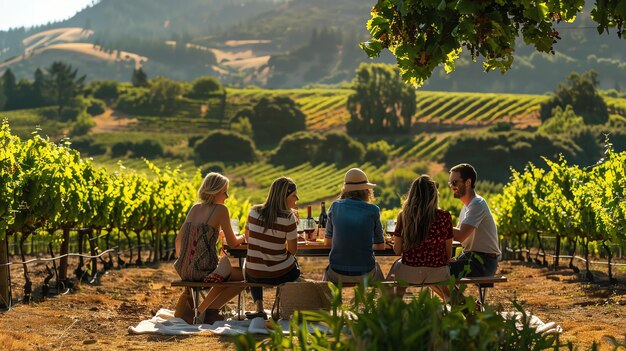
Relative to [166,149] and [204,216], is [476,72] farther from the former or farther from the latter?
[204,216]

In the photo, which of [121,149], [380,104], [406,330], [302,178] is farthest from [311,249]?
[380,104]

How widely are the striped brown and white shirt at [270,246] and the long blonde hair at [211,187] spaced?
1.02 ft

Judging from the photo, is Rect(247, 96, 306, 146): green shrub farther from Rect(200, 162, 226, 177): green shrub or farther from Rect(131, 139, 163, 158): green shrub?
Rect(131, 139, 163, 158): green shrub

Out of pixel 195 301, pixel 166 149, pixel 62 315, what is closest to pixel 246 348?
pixel 195 301

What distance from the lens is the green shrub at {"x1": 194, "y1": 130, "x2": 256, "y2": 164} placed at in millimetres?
97812

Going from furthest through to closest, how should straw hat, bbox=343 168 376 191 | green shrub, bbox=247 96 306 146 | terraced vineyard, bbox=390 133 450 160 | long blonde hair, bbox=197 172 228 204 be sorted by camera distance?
1. green shrub, bbox=247 96 306 146
2. terraced vineyard, bbox=390 133 450 160
3. long blonde hair, bbox=197 172 228 204
4. straw hat, bbox=343 168 376 191

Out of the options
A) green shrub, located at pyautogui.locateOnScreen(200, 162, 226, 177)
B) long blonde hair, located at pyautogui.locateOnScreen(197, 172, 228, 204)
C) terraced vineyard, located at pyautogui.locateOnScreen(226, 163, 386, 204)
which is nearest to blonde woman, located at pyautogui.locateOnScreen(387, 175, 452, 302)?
long blonde hair, located at pyautogui.locateOnScreen(197, 172, 228, 204)

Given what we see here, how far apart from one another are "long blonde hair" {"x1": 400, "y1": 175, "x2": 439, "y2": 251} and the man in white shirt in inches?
16.8

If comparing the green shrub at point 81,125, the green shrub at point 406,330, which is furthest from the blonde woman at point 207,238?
the green shrub at point 81,125

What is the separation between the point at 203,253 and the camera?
7.12 meters

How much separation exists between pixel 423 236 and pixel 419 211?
199 millimetres

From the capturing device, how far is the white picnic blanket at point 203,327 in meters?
6.89

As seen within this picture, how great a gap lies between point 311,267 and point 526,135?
227 ft

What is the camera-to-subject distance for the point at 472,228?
22.4ft
